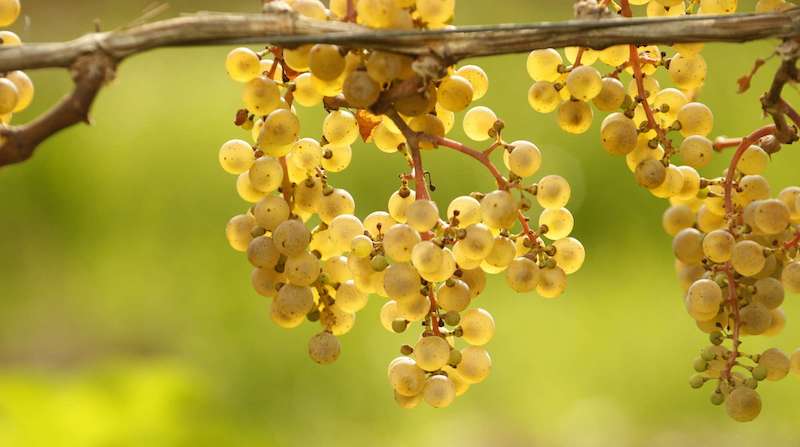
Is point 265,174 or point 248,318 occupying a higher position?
point 248,318

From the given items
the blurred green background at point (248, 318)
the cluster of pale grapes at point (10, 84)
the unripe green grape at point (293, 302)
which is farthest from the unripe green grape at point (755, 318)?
the blurred green background at point (248, 318)

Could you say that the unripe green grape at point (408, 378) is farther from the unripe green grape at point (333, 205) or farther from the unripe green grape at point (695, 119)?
the unripe green grape at point (695, 119)

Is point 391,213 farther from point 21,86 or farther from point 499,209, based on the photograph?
point 21,86

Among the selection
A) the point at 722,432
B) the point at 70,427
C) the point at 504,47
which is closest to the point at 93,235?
the point at 70,427

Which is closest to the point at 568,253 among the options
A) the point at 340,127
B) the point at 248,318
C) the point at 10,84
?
the point at 340,127

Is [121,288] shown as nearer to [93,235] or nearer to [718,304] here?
[93,235]
